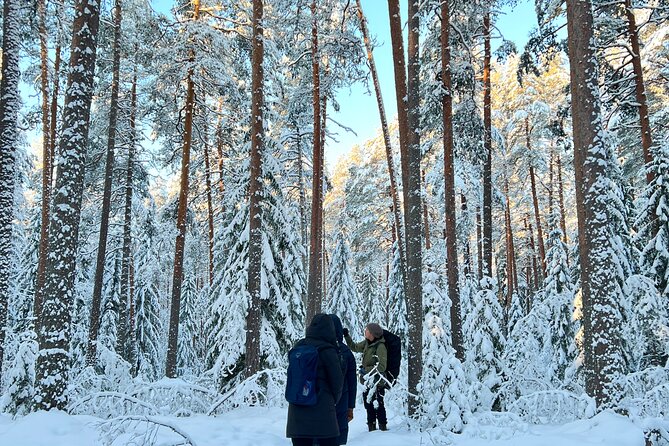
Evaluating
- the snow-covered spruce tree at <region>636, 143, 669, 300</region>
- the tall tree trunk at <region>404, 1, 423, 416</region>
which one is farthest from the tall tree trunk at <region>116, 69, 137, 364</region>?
the snow-covered spruce tree at <region>636, 143, 669, 300</region>

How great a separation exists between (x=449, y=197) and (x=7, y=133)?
30.5 feet

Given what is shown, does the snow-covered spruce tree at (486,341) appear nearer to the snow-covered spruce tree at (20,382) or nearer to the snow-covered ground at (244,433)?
the snow-covered ground at (244,433)

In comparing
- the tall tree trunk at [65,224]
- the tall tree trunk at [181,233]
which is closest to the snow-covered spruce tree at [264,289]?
the tall tree trunk at [181,233]

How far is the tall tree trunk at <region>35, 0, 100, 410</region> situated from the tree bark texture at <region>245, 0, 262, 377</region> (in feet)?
12.6

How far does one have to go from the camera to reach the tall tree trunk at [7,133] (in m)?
8.54

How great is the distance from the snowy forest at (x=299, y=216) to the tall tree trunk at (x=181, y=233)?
0.06 metres

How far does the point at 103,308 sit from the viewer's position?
2286cm

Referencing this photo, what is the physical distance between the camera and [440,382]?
25.9 ft

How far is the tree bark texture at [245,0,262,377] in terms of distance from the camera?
10.6 metres

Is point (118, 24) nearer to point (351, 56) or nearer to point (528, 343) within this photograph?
point (351, 56)

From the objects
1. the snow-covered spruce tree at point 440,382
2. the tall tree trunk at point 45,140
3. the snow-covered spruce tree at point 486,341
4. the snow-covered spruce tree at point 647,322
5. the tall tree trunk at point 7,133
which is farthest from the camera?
the tall tree trunk at point 45,140

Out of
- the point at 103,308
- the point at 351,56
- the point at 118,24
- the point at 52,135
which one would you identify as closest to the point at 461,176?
the point at 351,56

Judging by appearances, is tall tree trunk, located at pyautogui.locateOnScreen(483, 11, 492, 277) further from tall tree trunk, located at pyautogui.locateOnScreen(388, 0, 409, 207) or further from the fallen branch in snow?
the fallen branch in snow

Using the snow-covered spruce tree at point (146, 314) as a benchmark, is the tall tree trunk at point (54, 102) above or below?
above
